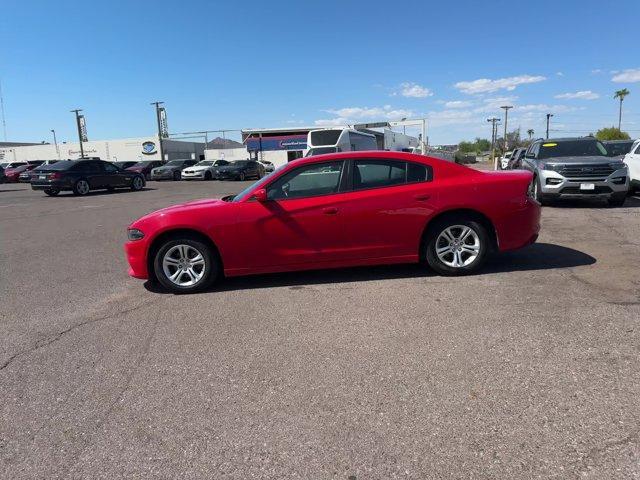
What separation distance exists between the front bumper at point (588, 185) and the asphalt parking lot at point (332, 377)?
5.57 m

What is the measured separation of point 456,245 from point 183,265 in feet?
10.5

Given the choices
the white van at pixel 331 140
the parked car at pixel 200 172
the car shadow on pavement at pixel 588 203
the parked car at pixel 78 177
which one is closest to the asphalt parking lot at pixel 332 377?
the car shadow on pavement at pixel 588 203

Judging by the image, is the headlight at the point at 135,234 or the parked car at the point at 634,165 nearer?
the headlight at the point at 135,234

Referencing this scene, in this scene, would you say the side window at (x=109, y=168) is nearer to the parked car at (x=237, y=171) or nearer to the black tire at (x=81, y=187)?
the black tire at (x=81, y=187)

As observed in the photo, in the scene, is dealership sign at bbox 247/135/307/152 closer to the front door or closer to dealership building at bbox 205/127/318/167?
dealership building at bbox 205/127/318/167

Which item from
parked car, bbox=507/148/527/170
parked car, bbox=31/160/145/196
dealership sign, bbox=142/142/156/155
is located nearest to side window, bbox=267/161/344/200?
parked car, bbox=507/148/527/170

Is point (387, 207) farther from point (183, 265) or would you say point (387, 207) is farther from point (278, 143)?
point (278, 143)

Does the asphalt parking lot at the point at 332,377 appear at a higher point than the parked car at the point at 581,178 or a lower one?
lower

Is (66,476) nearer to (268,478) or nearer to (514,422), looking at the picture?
(268,478)

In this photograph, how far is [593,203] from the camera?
40.7 ft

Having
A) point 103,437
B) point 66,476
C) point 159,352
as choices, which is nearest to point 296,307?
point 159,352

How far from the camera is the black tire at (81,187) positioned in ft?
71.2

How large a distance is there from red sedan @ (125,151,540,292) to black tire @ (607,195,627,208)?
7074 mm

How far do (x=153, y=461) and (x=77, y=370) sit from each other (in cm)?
144
